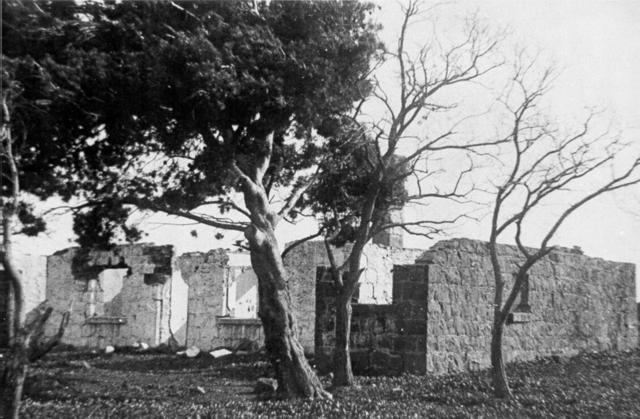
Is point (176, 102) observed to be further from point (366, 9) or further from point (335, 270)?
point (335, 270)

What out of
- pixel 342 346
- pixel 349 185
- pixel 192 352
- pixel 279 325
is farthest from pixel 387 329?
pixel 192 352

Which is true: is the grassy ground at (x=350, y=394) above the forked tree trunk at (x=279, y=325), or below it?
below

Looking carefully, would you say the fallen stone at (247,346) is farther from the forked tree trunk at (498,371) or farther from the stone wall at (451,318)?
the forked tree trunk at (498,371)

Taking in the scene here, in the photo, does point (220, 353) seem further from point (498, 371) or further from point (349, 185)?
point (498, 371)

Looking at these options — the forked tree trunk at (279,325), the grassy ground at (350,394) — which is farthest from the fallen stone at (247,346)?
the forked tree trunk at (279,325)

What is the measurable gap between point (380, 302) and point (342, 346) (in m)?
8.20

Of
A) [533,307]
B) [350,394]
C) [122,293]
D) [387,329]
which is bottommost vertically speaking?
[350,394]

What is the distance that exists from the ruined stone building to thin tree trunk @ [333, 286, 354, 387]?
171 centimetres

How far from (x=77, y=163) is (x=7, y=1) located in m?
3.20

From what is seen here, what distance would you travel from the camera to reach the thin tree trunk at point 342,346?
13.5m

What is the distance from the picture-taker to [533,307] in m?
17.1

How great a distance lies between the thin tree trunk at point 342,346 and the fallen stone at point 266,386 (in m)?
1.32

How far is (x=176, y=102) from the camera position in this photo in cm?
1134

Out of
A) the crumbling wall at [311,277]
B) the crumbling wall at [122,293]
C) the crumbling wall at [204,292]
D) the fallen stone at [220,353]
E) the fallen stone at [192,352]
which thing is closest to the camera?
the fallen stone at [220,353]
